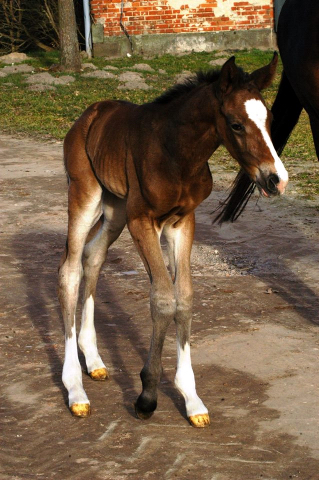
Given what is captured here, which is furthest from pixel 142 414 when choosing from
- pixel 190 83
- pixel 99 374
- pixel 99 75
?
pixel 99 75

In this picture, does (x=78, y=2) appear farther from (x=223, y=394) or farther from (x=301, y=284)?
(x=223, y=394)

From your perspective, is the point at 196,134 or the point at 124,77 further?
the point at 124,77

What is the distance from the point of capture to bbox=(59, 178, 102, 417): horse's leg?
4.92m

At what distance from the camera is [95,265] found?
5.30 meters

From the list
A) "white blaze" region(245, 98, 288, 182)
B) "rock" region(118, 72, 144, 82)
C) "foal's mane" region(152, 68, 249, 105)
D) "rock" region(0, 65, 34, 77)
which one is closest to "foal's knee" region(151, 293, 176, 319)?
"white blaze" region(245, 98, 288, 182)

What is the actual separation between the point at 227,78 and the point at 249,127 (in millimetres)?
271

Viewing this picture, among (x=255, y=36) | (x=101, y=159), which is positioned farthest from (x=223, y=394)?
(x=255, y=36)

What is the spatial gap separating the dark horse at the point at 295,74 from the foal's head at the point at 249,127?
1.66 m

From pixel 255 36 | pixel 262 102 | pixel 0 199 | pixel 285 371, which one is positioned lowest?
pixel 255 36

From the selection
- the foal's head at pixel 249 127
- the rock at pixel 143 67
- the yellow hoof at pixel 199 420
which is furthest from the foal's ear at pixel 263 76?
the rock at pixel 143 67

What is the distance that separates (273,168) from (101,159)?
48.7 inches

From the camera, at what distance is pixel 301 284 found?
6.88 meters

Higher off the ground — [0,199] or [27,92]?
[0,199]

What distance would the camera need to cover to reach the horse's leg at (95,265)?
16.9 ft
